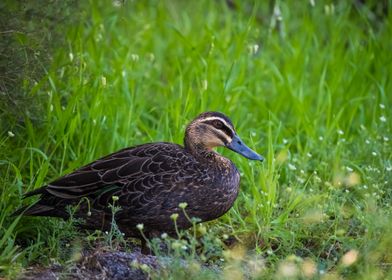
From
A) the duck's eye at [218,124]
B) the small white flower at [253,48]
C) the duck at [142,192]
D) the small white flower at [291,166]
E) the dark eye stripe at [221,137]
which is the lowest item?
the small white flower at [291,166]

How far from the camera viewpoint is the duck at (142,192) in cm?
548

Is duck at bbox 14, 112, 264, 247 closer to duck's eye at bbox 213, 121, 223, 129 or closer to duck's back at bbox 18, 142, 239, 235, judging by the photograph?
duck's back at bbox 18, 142, 239, 235

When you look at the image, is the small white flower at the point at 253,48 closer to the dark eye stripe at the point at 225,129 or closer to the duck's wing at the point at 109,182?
the dark eye stripe at the point at 225,129

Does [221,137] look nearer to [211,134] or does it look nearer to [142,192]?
[211,134]

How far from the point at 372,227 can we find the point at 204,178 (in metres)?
1.15

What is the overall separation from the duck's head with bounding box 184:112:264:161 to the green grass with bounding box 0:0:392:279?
0.92ft

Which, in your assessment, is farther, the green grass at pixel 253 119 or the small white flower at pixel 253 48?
the small white flower at pixel 253 48

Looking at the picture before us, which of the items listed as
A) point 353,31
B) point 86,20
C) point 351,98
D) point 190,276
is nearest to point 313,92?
point 351,98

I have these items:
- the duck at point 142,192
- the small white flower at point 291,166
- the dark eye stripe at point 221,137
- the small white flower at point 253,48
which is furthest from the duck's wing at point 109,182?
the small white flower at point 253,48

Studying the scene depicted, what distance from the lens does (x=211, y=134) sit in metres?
5.93

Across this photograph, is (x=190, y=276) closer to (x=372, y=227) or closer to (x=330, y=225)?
(x=372, y=227)

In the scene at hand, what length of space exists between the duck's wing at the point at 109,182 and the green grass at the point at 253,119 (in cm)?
20

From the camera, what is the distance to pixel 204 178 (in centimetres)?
564

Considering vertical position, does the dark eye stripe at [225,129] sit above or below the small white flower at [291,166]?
above
